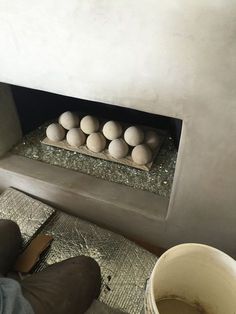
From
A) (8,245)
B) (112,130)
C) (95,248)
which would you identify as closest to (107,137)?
(112,130)

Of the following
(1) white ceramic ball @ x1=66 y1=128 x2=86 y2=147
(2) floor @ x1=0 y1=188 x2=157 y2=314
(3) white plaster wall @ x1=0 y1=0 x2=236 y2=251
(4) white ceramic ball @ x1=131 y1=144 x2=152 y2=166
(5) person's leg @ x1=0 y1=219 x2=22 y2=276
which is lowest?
(2) floor @ x1=0 y1=188 x2=157 y2=314

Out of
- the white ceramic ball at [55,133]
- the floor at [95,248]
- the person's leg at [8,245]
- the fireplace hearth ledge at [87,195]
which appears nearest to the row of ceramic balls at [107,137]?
the white ceramic ball at [55,133]

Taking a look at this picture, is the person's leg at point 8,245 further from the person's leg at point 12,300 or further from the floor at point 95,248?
the person's leg at point 12,300

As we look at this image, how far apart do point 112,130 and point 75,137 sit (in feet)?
0.48

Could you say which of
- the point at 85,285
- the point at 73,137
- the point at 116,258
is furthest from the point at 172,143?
the point at 85,285

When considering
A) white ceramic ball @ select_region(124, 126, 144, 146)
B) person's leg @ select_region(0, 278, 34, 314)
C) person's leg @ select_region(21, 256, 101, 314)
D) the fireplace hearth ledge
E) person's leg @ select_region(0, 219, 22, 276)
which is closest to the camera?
person's leg @ select_region(0, 278, 34, 314)

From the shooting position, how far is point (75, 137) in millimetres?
1191

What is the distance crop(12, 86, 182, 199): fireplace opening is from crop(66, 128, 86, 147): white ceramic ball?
0.20ft

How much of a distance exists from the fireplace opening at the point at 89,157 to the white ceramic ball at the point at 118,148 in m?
0.06

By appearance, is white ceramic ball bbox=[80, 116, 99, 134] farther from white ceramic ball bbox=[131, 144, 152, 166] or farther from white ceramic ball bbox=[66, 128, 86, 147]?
white ceramic ball bbox=[131, 144, 152, 166]

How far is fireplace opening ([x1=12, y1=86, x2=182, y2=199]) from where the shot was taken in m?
1.13

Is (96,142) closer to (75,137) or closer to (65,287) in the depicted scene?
(75,137)

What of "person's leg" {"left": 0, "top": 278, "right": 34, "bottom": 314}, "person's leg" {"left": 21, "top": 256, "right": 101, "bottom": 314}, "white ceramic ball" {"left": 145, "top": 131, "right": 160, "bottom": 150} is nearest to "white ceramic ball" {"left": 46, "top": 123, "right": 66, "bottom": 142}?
"white ceramic ball" {"left": 145, "top": 131, "right": 160, "bottom": 150}

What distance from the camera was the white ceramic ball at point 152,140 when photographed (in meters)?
1.18
